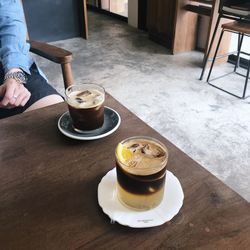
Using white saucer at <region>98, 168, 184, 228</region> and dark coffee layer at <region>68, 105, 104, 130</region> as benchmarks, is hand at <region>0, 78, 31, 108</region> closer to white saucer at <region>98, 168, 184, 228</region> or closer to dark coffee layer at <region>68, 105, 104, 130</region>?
dark coffee layer at <region>68, 105, 104, 130</region>

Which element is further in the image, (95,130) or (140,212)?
(95,130)

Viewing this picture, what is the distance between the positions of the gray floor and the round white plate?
100 cm

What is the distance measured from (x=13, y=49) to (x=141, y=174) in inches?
38.1

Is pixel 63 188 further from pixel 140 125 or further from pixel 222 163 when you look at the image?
pixel 222 163

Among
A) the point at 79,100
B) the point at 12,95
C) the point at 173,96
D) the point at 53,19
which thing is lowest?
the point at 173,96

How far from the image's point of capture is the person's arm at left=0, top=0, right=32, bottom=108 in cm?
109

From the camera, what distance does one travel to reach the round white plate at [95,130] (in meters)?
0.80

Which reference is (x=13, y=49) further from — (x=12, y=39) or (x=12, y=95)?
(x=12, y=95)

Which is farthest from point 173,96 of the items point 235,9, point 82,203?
point 82,203

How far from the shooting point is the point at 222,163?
1735 mm

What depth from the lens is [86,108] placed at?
779 millimetres

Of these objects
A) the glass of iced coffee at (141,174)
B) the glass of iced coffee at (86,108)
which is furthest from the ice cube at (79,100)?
the glass of iced coffee at (141,174)

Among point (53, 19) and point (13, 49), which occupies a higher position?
point (13, 49)

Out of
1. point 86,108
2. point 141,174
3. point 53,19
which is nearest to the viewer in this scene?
point 141,174
